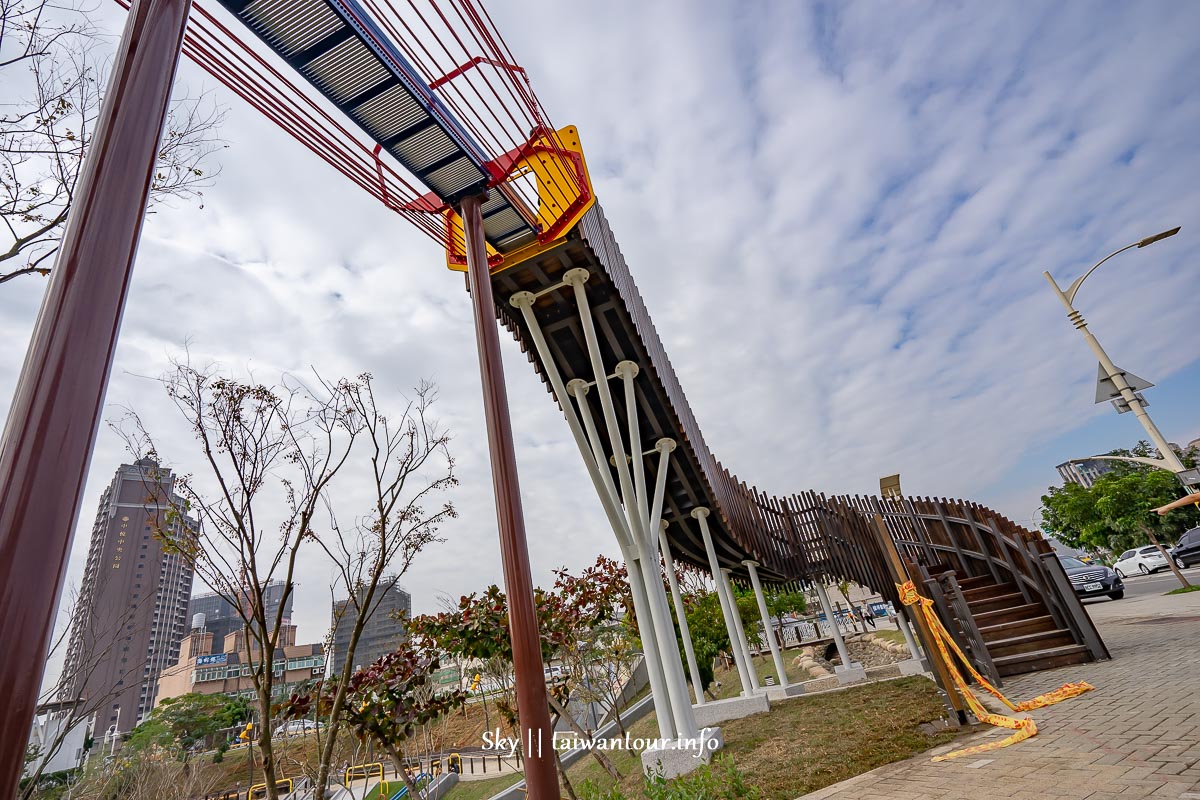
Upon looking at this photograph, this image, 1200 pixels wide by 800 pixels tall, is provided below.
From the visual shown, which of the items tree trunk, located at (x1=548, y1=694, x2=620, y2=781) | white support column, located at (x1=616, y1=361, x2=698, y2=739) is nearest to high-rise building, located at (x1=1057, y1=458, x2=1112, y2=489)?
white support column, located at (x1=616, y1=361, x2=698, y2=739)

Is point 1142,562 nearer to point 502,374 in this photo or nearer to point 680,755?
point 680,755

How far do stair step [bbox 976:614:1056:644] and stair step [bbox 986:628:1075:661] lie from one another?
11cm

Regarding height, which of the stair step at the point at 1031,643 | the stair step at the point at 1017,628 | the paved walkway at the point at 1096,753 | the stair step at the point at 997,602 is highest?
the stair step at the point at 997,602

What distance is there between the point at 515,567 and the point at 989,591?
35.5 ft

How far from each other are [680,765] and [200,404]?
23.6 feet

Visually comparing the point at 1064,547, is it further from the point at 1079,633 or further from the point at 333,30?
the point at 333,30

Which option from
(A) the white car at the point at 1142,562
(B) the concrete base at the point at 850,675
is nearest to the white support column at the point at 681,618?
(B) the concrete base at the point at 850,675

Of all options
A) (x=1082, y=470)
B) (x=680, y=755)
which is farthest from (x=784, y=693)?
(x=1082, y=470)

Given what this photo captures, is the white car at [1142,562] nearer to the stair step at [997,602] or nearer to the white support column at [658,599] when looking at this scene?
the stair step at [997,602]

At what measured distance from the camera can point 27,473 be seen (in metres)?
1.24

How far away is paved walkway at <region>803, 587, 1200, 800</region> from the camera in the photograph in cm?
369

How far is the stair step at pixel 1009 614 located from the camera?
30.2 ft

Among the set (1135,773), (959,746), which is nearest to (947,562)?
(959,746)

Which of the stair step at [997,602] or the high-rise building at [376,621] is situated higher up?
the high-rise building at [376,621]
